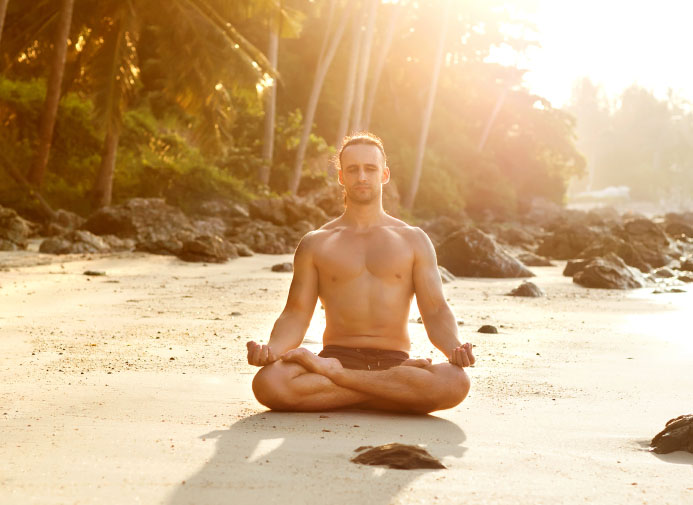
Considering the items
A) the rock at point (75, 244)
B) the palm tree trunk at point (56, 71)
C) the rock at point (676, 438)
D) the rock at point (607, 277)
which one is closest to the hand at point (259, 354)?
the rock at point (676, 438)

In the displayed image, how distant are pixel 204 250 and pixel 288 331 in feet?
30.5

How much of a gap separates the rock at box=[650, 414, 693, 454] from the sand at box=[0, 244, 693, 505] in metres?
0.04

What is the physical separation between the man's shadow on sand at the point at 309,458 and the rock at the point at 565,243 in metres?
15.6

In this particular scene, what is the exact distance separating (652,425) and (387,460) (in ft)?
4.72

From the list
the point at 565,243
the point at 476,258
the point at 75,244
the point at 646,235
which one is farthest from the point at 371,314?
the point at 646,235

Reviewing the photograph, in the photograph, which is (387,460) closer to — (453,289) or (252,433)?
(252,433)

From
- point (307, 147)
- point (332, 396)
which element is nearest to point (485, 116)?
point (307, 147)

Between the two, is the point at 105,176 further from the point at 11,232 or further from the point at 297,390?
the point at 297,390

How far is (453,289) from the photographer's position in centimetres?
1116

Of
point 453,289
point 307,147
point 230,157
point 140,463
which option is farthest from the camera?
point 307,147

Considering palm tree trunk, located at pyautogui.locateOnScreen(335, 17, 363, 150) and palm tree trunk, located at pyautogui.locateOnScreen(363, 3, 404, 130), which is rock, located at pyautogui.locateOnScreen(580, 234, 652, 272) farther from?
palm tree trunk, located at pyautogui.locateOnScreen(363, 3, 404, 130)

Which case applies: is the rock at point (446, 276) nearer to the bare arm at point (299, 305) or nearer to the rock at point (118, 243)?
the rock at point (118, 243)

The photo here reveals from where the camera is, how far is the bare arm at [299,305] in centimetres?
439

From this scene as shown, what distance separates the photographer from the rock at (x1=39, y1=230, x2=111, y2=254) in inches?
535
